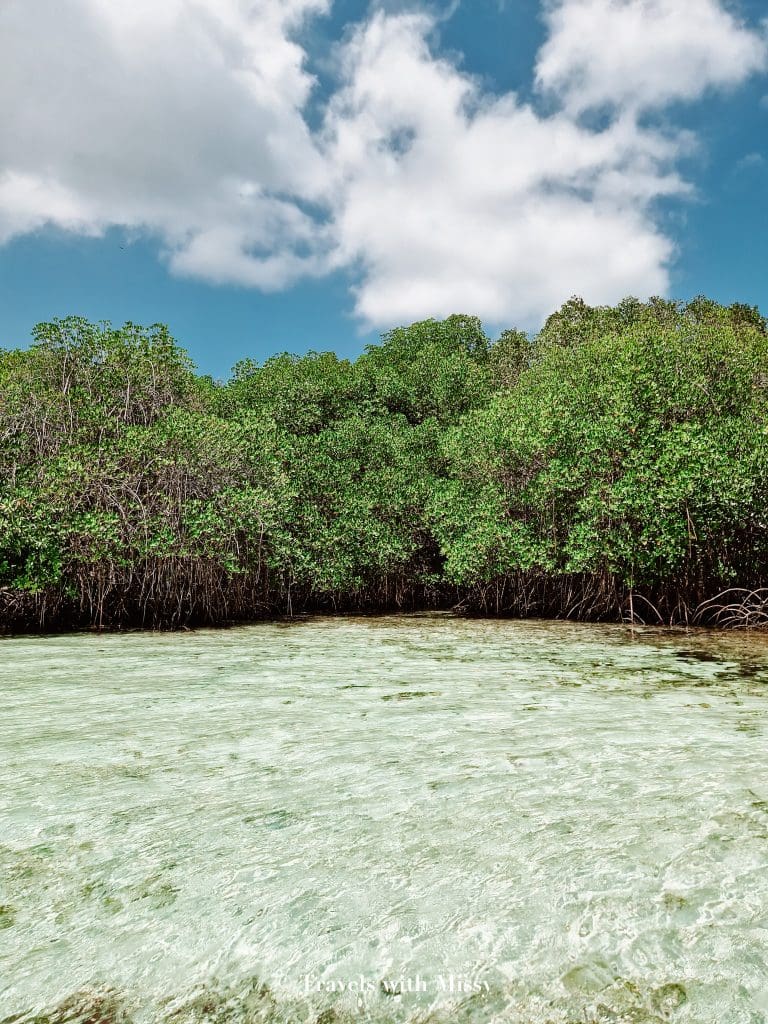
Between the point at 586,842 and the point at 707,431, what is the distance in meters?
8.04

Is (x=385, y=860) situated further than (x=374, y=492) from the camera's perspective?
No

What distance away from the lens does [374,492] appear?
12.9 meters

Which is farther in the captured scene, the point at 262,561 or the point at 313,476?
the point at 313,476

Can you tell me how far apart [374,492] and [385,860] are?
435 inches

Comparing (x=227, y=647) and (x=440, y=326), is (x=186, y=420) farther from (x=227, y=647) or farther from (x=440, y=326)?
(x=440, y=326)

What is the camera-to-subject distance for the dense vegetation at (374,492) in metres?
8.65

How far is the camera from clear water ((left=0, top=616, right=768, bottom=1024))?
1.44 meters

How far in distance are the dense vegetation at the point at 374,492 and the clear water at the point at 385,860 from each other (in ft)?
16.3

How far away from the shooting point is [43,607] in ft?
28.5

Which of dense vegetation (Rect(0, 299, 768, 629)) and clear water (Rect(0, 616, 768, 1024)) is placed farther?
dense vegetation (Rect(0, 299, 768, 629))

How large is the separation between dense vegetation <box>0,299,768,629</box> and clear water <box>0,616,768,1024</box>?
16.3ft

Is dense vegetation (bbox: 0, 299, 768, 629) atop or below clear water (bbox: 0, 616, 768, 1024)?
atop

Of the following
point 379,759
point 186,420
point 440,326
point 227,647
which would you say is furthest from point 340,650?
point 440,326

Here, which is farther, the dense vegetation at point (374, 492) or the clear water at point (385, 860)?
the dense vegetation at point (374, 492)
